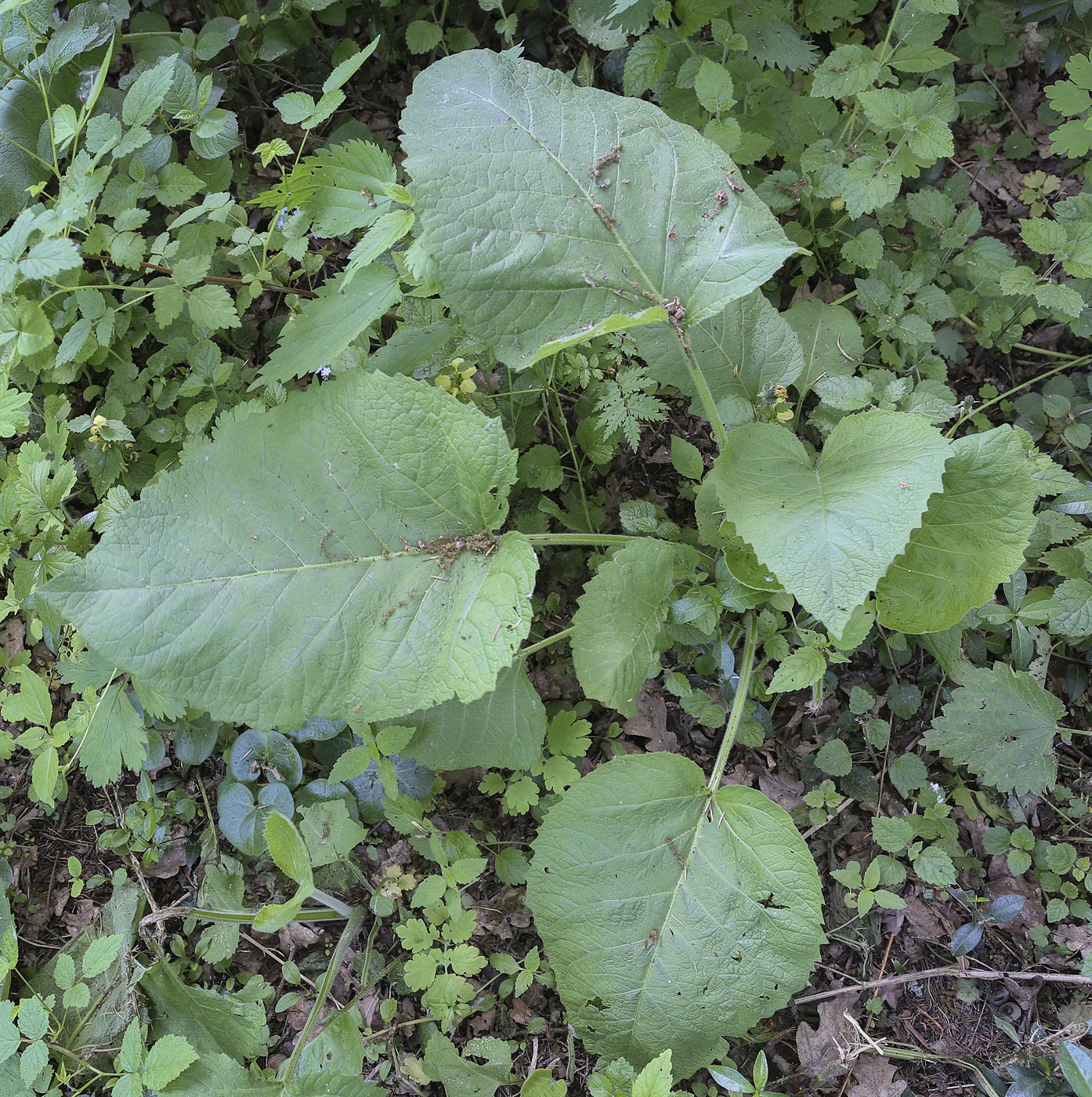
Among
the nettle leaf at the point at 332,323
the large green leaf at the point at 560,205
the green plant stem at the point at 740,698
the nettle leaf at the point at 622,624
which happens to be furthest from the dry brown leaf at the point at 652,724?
the nettle leaf at the point at 332,323

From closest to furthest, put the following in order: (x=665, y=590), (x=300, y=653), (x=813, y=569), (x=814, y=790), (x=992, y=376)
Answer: (x=813, y=569) < (x=300, y=653) < (x=665, y=590) < (x=814, y=790) < (x=992, y=376)

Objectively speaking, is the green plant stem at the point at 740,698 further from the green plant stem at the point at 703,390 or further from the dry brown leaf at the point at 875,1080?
the dry brown leaf at the point at 875,1080

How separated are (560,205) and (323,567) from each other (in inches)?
44.2

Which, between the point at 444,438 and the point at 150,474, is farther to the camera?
the point at 150,474

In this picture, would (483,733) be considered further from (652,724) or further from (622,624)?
(652,724)

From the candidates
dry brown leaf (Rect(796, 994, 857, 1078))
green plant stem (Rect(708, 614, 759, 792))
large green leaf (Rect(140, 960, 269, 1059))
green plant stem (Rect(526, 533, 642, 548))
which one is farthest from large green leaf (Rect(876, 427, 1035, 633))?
large green leaf (Rect(140, 960, 269, 1059))

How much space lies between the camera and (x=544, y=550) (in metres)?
2.90

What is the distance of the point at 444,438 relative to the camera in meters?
2.12

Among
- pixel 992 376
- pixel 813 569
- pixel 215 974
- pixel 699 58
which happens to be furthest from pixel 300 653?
pixel 992 376

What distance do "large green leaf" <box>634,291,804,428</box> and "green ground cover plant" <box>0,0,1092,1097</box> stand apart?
0.01 m

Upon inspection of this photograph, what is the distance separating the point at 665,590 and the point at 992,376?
1664 millimetres

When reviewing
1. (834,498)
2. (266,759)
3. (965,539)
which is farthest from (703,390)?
(266,759)

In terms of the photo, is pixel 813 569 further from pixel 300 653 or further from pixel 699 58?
pixel 699 58

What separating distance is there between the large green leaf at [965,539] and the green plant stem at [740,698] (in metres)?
0.40
